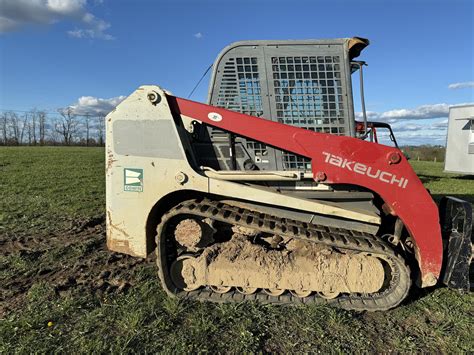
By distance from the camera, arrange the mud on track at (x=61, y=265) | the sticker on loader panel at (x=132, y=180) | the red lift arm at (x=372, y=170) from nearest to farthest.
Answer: the red lift arm at (x=372, y=170)
the sticker on loader panel at (x=132, y=180)
the mud on track at (x=61, y=265)

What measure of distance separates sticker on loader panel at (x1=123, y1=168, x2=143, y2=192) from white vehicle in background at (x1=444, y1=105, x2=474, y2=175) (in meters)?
18.3

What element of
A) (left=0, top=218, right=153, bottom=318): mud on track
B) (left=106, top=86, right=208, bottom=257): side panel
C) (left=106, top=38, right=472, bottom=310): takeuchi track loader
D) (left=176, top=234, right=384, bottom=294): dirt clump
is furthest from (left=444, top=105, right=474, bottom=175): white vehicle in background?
(left=106, top=86, right=208, bottom=257): side panel

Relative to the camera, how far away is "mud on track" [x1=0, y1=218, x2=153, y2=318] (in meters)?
3.97

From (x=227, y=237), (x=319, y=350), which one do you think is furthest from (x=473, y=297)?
(x=227, y=237)

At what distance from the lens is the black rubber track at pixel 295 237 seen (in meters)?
3.59

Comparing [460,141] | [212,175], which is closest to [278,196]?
[212,175]

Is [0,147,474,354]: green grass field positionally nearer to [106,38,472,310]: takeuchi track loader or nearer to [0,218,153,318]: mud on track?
[0,218,153,318]: mud on track

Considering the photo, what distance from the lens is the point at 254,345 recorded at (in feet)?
10.0

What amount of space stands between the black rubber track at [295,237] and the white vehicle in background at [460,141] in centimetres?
1694

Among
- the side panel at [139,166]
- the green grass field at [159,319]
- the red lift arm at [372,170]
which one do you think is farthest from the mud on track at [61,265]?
the red lift arm at [372,170]

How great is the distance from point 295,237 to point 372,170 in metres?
1.00

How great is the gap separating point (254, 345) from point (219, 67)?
2871mm

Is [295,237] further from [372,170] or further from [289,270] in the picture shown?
[372,170]

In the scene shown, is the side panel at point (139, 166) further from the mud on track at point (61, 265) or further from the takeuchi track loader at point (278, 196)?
the mud on track at point (61, 265)
